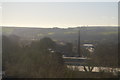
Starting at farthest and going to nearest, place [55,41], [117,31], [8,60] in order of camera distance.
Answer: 1. [8,60]
2. [55,41]
3. [117,31]

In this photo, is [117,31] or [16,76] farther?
[16,76]

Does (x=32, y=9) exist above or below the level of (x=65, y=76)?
above

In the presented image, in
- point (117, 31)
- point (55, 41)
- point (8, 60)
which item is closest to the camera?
point (117, 31)

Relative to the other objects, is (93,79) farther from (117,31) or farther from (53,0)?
(53,0)

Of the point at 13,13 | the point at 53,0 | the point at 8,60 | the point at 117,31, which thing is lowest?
the point at 8,60

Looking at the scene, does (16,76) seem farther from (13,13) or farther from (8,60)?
(13,13)

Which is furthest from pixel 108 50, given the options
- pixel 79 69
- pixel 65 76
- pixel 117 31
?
pixel 65 76

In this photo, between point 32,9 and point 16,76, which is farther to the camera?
point 16,76

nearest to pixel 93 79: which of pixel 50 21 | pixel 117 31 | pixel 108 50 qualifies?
pixel 108 50

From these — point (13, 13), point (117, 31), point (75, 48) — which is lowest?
point (75, 48)

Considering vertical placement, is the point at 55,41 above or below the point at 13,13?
below
